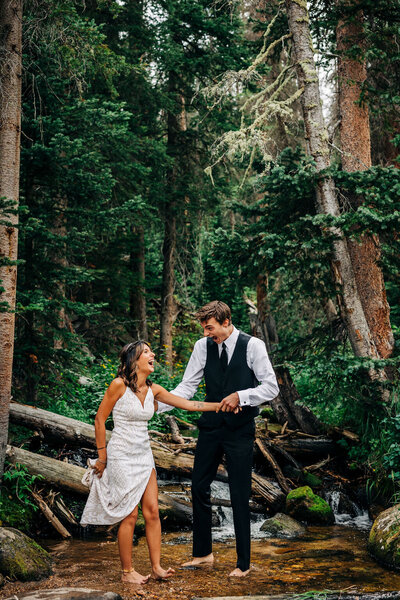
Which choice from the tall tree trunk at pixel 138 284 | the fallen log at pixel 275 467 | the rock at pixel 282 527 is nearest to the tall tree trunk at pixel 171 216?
the tall tree trunk at pixel 138 284

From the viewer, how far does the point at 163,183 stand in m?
15.8

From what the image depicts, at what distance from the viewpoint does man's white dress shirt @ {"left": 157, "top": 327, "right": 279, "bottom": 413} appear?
4941mm

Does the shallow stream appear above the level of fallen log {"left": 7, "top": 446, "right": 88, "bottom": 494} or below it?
below

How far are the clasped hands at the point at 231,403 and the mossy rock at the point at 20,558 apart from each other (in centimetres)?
217

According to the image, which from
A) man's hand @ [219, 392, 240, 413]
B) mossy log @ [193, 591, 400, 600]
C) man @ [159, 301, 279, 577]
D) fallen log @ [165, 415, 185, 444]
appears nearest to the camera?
mossy log @ [193, 591, 400, 600]

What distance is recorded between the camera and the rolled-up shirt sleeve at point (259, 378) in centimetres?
493

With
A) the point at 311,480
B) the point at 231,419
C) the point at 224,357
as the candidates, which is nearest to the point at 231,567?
the point at 231,419

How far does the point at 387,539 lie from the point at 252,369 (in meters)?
2.60

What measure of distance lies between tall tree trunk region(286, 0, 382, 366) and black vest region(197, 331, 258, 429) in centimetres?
374

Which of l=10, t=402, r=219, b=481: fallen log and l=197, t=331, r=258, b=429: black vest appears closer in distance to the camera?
l=197, t=331, r=258, b=429: black vest

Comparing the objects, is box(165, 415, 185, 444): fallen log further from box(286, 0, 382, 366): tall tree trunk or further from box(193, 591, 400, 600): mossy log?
box(193, 591, 400, 600): mossy log

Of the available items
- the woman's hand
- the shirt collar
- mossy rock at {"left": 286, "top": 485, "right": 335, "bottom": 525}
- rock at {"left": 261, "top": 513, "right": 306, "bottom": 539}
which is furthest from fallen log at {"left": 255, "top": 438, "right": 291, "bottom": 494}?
the woman's hand

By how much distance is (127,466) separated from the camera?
192 inches

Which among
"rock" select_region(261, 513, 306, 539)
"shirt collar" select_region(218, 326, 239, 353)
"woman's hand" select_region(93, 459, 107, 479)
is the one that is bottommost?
"rock" select_region(261, 513, 306, 539)
